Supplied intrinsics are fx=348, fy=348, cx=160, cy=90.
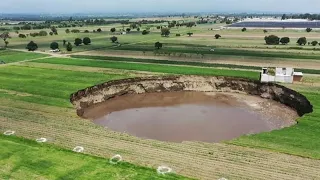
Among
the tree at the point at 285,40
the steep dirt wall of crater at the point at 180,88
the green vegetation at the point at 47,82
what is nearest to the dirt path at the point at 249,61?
the steep dirt wall of crater at the point at 180,88

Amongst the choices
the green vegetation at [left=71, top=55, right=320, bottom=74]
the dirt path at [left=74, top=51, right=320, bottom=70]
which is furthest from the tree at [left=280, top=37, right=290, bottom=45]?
the green vegetation at [left=71, top=55, right=320, bottom=74]

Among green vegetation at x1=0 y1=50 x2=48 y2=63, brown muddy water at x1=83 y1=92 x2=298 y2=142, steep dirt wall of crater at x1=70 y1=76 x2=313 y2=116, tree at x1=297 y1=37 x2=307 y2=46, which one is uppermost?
tree at x1=297 y1=37 x2=307 y2=46

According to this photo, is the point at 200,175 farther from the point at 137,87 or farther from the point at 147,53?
the point at 147,53

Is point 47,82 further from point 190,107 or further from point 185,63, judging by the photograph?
point 185,63

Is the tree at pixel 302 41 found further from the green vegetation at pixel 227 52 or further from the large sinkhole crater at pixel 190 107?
the large sinkhole crater at pixel 190 107

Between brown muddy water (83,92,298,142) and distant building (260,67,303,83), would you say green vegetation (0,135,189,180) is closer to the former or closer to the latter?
brown muddy water (83,92,298,142)

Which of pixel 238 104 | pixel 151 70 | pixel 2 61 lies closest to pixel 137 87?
pixel 151 70
